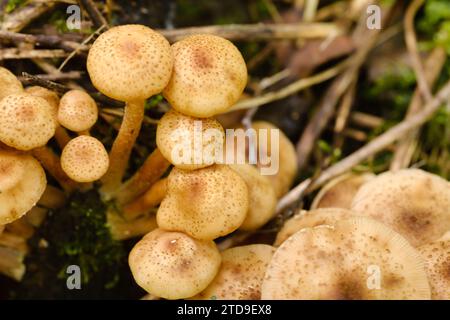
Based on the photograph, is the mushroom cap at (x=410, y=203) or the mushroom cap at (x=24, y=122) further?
the mushroom cap at (x=410, y=203)

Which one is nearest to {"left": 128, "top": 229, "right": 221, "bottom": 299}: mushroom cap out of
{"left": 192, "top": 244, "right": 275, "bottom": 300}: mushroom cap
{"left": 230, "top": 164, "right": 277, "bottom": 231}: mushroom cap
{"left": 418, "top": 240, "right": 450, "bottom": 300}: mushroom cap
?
{"left": 192, "top": 244, "right": 275, "bottom": 300}: mushroom cap

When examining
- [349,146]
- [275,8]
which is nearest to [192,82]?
[349,146]

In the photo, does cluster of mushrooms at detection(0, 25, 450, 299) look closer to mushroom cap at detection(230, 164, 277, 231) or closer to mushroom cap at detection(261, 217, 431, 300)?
mushroom cap at detection(261, 217, 431, 300)

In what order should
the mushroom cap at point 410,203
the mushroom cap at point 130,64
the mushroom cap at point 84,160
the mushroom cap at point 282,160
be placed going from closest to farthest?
the mushroom cap at point 130,64
the mushroom cap at point 84,160
the mushroom cap at point 410,203
the mushroom cap at point 282,160

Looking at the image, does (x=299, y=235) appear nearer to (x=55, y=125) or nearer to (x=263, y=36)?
(x=55, y=125)

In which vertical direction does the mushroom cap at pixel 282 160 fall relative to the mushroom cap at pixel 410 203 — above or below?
below

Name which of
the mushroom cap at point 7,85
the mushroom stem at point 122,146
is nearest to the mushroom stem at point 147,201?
the mushroom stem at point 122,146

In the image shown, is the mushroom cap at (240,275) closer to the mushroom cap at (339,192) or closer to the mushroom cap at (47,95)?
the mushroom cap at (339,192)

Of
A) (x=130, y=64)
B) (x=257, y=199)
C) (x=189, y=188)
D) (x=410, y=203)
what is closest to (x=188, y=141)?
(x=189, y=188)
